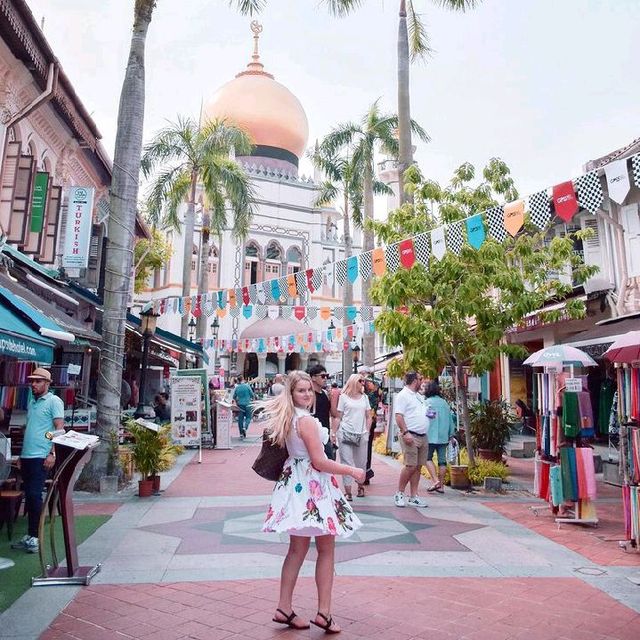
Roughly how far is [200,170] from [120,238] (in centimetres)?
1381

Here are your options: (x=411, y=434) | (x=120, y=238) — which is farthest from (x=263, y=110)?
(x=411, y=434)

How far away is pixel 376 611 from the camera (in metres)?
4.30

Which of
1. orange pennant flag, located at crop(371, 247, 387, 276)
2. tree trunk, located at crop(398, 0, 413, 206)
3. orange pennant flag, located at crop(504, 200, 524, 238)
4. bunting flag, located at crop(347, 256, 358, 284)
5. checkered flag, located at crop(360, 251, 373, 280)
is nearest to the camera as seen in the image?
orange pennant flag, located at crop(504, 200, 524, 238)

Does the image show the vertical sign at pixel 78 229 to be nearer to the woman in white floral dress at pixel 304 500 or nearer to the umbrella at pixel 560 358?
the umbrella at pixel 560 358

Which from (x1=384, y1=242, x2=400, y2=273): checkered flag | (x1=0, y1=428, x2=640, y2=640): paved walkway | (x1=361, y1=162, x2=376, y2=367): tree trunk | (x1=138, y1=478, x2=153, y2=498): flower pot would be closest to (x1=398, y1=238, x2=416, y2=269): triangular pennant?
(x1=384, y1=242, x2=400, y2=273): checkered flag

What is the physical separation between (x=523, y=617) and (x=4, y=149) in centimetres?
1111

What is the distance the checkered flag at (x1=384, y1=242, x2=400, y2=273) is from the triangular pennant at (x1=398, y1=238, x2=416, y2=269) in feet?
1.29

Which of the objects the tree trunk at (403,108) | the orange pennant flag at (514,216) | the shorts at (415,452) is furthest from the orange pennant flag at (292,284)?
the shorts at (415,452)

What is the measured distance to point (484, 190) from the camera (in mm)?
11539

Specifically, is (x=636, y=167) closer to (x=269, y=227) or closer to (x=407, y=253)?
(x=407, y=253)

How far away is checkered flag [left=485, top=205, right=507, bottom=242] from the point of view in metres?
8.79

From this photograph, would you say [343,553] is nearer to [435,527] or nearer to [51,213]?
[435,527]

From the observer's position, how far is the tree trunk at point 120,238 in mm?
9523

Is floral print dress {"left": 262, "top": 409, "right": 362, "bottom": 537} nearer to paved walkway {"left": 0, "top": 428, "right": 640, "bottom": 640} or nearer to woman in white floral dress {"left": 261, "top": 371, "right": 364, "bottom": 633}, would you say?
woman in white floral dress {"left": 261, "top": 371, "right": 364, "bottom": 633}
